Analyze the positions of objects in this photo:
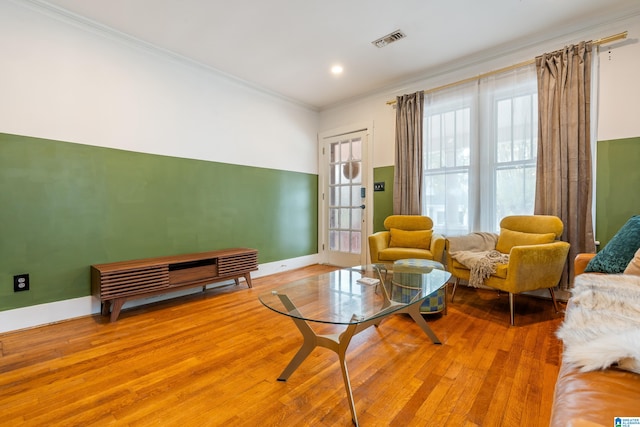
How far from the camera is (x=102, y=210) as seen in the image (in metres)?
2.68

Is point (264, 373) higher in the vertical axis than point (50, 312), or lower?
lower

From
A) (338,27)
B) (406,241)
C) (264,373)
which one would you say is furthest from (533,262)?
(338,27)

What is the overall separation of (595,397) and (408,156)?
331 centimetres

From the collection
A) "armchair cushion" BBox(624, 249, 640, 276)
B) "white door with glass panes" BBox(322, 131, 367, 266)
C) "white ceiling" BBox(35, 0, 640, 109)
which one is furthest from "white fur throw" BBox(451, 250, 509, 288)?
"white ceiling" BBox(35, 0, 640, 109)

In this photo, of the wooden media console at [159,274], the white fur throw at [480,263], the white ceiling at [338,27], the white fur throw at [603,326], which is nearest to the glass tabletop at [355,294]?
the white fur throw at [480,263]

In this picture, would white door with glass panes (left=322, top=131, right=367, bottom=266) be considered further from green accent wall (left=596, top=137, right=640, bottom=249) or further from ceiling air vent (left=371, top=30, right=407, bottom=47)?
green accent wall (left=596, top=137, right=640, bottom=249)

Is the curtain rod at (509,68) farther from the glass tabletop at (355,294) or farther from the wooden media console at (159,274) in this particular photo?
the wooden media console at (159,274)

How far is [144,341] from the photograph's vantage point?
2.09m

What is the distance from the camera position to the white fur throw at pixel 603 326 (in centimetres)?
82

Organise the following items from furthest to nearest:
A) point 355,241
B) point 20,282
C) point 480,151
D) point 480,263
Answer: point 355,241 → point 480,151 → point 480,263 → point 20,282

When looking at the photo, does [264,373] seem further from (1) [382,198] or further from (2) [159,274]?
(1) [382,198]

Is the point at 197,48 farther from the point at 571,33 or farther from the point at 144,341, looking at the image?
the point at 571,33

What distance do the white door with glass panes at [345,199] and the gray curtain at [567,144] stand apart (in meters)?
2.16

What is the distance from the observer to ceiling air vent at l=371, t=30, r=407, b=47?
2.79 m
